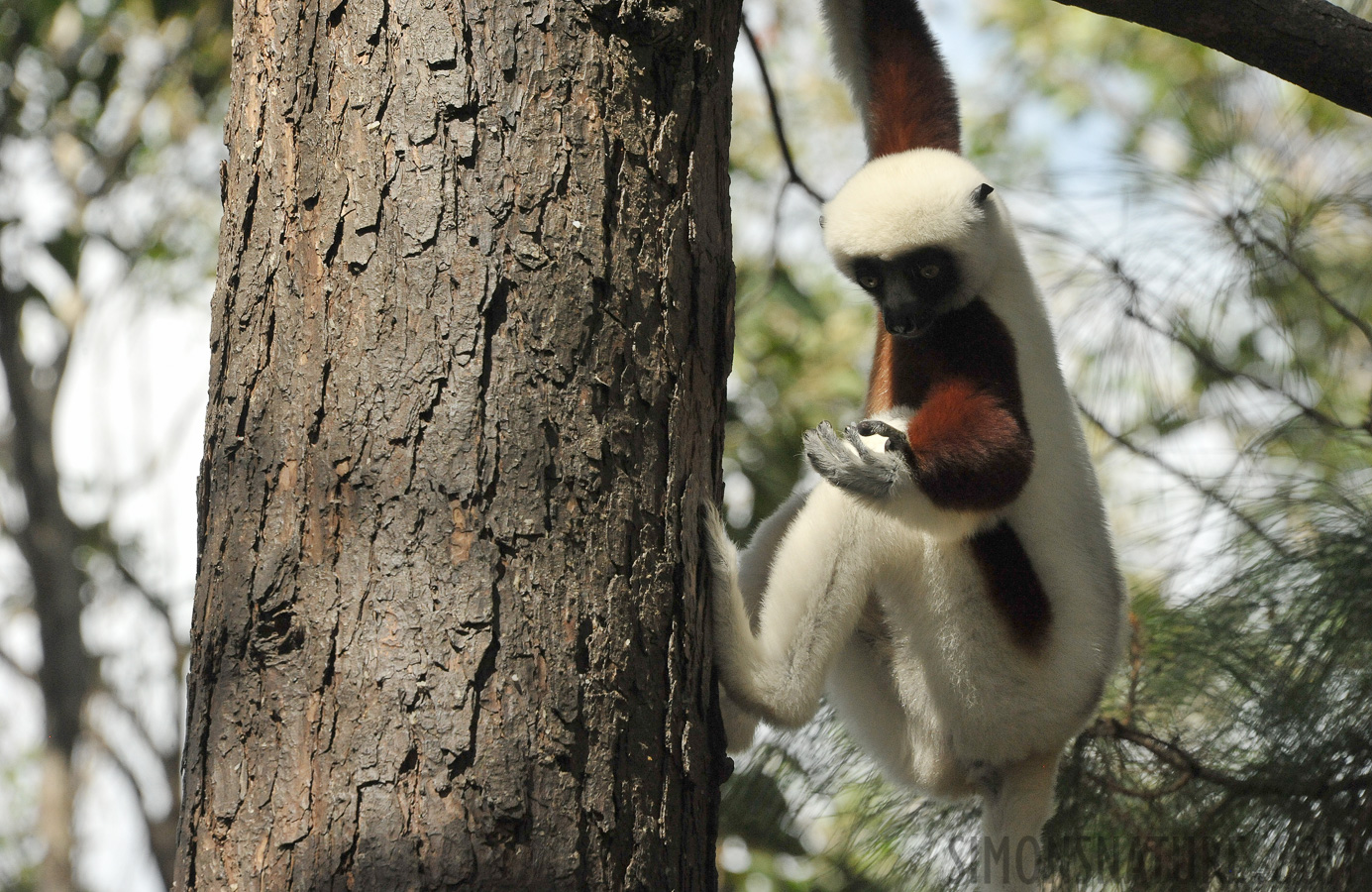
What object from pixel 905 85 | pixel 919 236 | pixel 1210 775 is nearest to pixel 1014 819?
pixel 1210 775

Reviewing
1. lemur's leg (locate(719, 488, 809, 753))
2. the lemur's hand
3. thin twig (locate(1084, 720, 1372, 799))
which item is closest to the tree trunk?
lemur's leg (locate(719, 488, 809, 753))

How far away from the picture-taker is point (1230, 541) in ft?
13.2

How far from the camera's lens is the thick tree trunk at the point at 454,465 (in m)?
2.02

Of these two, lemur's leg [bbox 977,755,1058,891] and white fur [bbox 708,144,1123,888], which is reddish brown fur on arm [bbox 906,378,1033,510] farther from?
lemur's leg [bbox 977,755,1058,891]

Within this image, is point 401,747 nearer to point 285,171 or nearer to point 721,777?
point 721,777

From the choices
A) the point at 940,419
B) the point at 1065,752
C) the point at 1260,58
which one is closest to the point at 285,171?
the point at 940,419

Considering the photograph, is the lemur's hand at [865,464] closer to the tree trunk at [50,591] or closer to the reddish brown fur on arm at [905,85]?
the reddish brown fur on arm at [905,85]

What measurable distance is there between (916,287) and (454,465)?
199 centimetres

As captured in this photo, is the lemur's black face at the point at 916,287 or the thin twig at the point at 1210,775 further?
the lemur's black face at the point at 916,287

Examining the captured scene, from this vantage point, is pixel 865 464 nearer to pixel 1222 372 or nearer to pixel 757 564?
pixel 757 564

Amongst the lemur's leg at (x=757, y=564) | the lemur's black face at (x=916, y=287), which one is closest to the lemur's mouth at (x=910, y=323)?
the lemur's black face at (x=916, y=287)

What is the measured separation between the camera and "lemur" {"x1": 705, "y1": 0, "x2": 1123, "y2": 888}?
302cm

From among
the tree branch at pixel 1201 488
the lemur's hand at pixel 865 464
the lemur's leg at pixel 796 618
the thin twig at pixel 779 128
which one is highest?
the thin twig at pixel 779 128

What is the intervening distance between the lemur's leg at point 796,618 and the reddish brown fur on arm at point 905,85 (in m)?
1.72
